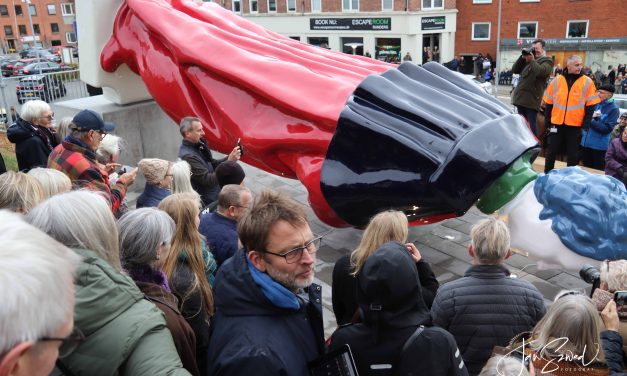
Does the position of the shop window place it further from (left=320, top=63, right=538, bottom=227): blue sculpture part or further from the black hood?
the black hood

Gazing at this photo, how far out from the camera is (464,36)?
29484 millimetres

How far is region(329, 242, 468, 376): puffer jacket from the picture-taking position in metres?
1.81

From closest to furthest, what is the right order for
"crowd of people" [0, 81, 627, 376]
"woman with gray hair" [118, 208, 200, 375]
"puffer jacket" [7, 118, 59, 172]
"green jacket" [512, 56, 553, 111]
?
"crowd of people" [0, 81, 627, 376]
"woman with gray hair" [118, 208, 200, 375]
"puffer jacket" [7, 118, 59, 172]
"green jacket" [512, 56, 553, 111]

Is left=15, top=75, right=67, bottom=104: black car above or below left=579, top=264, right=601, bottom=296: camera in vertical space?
above

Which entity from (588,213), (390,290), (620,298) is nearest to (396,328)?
(390,290)

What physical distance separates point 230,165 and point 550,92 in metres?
4.44

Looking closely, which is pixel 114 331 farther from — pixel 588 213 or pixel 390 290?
pixel 588 213

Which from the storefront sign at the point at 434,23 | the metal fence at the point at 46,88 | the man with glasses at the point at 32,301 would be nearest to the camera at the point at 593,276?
the man with glasses at the point at 32,301

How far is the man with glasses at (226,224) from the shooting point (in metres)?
3.21

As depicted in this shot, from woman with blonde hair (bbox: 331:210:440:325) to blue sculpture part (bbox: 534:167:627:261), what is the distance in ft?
4.40

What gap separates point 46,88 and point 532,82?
28.0 feet

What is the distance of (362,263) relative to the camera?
8.98 ft

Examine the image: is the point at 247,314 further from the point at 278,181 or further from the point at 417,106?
the point at 278,181

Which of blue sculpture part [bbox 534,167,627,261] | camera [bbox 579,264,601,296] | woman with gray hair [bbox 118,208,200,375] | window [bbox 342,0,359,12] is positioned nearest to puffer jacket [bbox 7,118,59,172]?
woman with gray hair [bbox 118,208,200,375]
